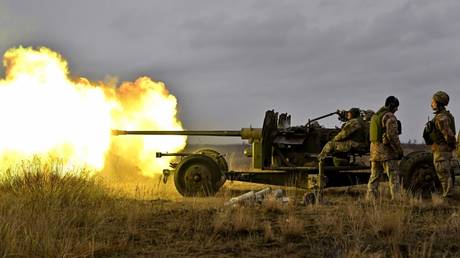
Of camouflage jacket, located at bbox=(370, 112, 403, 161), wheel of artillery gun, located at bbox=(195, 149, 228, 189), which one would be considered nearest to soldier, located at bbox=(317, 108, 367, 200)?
camouflage jacket, located at bbox=(370, 112, 403, 161)

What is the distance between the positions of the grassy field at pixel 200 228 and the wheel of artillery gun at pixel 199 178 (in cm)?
236

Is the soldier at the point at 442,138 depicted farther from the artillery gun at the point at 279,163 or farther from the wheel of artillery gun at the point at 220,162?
the wheel of artillery gun at the point at 220,162

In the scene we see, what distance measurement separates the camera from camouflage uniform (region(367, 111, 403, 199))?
1007cm

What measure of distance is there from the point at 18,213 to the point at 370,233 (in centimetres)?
472

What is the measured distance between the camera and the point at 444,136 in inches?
387

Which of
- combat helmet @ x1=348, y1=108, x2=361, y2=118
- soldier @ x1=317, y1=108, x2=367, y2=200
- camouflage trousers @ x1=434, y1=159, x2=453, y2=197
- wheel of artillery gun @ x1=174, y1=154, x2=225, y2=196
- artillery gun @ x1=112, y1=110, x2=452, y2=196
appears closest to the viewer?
camouflage trousers @ x1=434, y1=159, x2=453, y2=197

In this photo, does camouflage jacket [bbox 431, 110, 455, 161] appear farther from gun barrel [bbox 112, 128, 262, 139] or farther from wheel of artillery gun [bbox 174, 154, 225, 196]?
wheel of artillery gun [bbox 174, 154, 225, 196]

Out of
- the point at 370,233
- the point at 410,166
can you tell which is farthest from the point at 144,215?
the point at 410,166

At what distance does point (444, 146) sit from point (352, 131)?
2080 millimetres

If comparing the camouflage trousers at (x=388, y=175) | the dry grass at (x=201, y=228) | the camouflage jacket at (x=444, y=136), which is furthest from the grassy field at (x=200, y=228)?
the camouflage jacket at (x=444, y=136)

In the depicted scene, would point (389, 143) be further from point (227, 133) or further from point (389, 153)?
point (227, 133)

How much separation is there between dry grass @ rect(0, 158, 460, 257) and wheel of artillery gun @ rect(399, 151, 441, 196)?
1.59 m

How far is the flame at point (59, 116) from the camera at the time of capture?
1329 centimetres

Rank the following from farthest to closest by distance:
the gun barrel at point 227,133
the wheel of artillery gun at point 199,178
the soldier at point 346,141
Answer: the gun barrel at point 227,133 < the wheel of artillery gun at point 199,178 < the soldier at point 346,141
